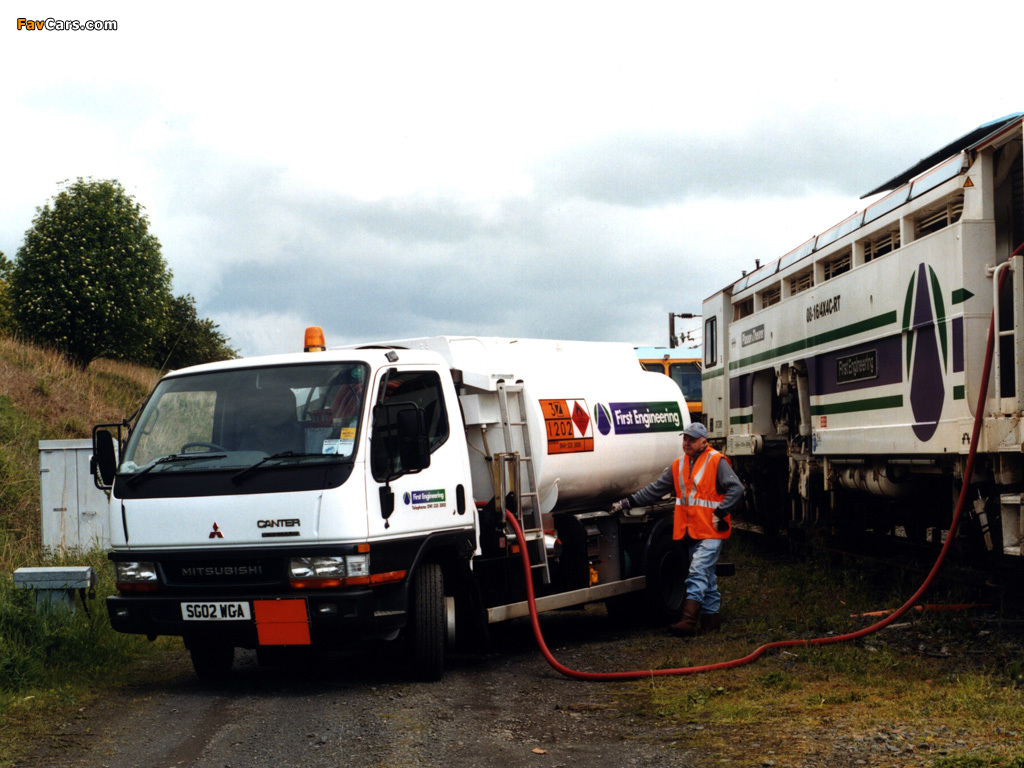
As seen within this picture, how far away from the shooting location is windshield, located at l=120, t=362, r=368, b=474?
7039 mm

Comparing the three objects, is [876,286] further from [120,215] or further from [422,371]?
[120,215]

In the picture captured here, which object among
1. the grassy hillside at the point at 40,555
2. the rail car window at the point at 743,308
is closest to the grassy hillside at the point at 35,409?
the grassy hillside at the point at 40,555

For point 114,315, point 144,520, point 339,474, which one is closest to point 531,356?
point 339,474

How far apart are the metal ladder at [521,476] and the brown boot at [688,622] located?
4.11 ft

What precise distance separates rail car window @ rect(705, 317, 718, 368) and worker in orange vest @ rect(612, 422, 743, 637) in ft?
27.7

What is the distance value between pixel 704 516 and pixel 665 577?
3.55 ft

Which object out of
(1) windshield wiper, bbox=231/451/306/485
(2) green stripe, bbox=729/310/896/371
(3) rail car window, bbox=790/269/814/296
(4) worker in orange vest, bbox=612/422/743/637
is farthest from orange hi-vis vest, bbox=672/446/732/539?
(3) rail car window, bbox=790/269/814/296

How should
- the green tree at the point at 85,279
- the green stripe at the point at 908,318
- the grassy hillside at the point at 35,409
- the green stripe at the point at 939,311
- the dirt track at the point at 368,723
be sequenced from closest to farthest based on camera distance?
the dirt track at the point at 368,723 → the green stripe at the point at 939,311 → the green stripe at the point at 908,318 → the grassy hillside at the point at 35,409 → the green tree at the point at 85,279

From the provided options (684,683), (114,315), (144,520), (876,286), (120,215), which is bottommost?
(684,683)

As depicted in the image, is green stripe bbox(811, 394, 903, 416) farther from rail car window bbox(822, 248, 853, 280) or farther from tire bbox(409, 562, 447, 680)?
tire bbox(409, 562, 447, 680)

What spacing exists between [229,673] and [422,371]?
257 centimetres

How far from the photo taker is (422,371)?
7.94m

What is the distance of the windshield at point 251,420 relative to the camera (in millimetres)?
7039

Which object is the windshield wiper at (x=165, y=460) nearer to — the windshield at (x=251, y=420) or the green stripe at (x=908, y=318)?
the windshield at (x=251, y=420)
